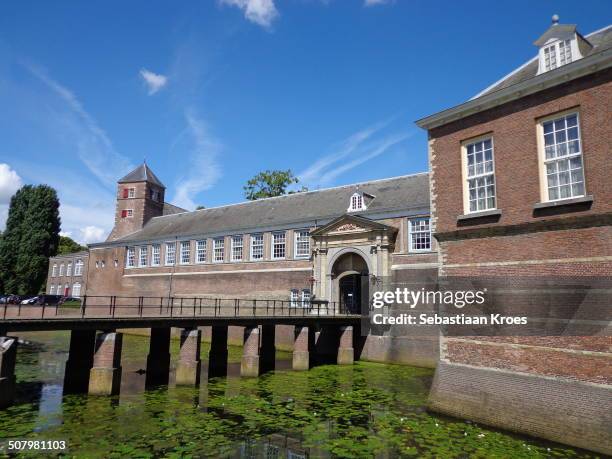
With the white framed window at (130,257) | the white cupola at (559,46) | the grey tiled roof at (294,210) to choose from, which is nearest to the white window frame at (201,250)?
the grey tiled roof at (294,210)

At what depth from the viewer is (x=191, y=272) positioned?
3266 cm

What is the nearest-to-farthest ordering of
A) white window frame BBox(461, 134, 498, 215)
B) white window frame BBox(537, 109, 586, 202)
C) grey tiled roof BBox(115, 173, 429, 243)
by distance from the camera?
1. white window frame BBox(537, 109, 586, 202)
2. white window frame BBox(461, 134, 498, 215)
3. grey tiled roof BBox(115, 173, 429, 243)

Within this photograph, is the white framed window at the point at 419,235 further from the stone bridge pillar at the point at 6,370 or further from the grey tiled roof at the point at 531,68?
the stone bridge pillar at the point at 6,370

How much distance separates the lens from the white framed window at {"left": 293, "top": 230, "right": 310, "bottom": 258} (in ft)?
87.0

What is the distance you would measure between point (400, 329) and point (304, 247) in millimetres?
8336

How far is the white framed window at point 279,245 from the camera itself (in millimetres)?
27672

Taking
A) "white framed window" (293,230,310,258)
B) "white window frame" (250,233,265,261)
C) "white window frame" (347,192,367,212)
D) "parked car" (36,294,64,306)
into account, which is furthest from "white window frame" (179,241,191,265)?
"white window frame" (347,192,367,212)

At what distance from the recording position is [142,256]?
120 feet

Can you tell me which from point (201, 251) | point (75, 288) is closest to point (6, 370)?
point (201, 251)

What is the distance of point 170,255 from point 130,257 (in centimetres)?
543

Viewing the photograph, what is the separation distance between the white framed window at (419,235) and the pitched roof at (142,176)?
1107 inches

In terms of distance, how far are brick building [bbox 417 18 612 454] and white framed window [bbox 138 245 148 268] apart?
96.1ft

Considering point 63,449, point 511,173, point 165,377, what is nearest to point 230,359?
point 165,377

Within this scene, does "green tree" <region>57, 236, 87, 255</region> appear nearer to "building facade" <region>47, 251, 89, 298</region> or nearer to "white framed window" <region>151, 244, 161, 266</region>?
"building facade" <region>47, 251, 89, 298</region>
